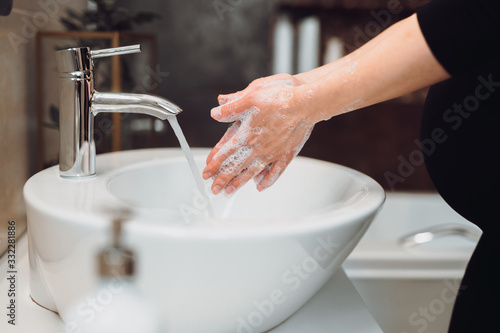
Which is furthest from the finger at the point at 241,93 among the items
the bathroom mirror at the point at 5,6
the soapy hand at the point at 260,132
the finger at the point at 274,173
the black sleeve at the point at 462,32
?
the bathroom mirror at the point at 5,6

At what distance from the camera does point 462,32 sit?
46 cm

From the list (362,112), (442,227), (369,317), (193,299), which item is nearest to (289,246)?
(193,299)


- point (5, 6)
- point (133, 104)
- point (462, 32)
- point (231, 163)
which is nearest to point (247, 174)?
point (231, 163)

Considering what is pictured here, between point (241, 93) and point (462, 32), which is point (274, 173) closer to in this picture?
point (241, 93)

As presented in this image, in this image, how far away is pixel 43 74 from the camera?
993 millimetres

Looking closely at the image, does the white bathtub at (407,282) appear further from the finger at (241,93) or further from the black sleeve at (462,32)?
the black sleeve at (462,32)

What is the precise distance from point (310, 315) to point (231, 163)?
0.23m

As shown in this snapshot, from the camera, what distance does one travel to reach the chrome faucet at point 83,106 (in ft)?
2.12

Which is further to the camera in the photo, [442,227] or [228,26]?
[228,26]

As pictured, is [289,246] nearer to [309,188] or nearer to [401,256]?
[309,188]

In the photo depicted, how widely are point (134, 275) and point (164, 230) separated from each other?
60mm

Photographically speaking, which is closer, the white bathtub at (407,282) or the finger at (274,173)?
the finger at (274,173)

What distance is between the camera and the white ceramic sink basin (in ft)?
1.49

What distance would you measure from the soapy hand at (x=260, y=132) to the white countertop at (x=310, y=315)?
19cm
